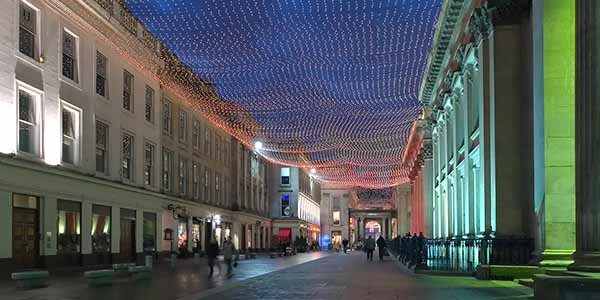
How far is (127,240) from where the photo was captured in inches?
1471

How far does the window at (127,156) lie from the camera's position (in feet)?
122

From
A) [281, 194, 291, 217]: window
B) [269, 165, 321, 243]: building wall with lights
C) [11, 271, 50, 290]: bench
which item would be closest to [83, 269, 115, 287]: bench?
[11, 271, 50, 290]: bench

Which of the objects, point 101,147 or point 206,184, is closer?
point 101,147

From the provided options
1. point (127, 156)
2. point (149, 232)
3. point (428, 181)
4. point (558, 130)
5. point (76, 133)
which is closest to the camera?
point (558, 130)

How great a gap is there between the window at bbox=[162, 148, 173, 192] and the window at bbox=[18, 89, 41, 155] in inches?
701

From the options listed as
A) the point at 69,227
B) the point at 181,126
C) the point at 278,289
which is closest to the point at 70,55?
the point at 69,227

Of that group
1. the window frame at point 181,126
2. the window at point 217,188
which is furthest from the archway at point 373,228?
the window frame at point 181,126

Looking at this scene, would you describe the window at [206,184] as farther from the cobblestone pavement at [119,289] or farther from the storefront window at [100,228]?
the cobblestone pavement at [119,289]

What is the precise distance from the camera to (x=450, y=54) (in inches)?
1458

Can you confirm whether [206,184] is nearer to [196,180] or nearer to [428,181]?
[196,180]

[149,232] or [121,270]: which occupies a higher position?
[149,232]

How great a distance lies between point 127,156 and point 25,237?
11.6 m

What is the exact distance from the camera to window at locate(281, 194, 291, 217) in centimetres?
9300

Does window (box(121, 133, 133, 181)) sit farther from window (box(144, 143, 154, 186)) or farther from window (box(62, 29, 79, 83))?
window (box(62, 29, 79, 83))
